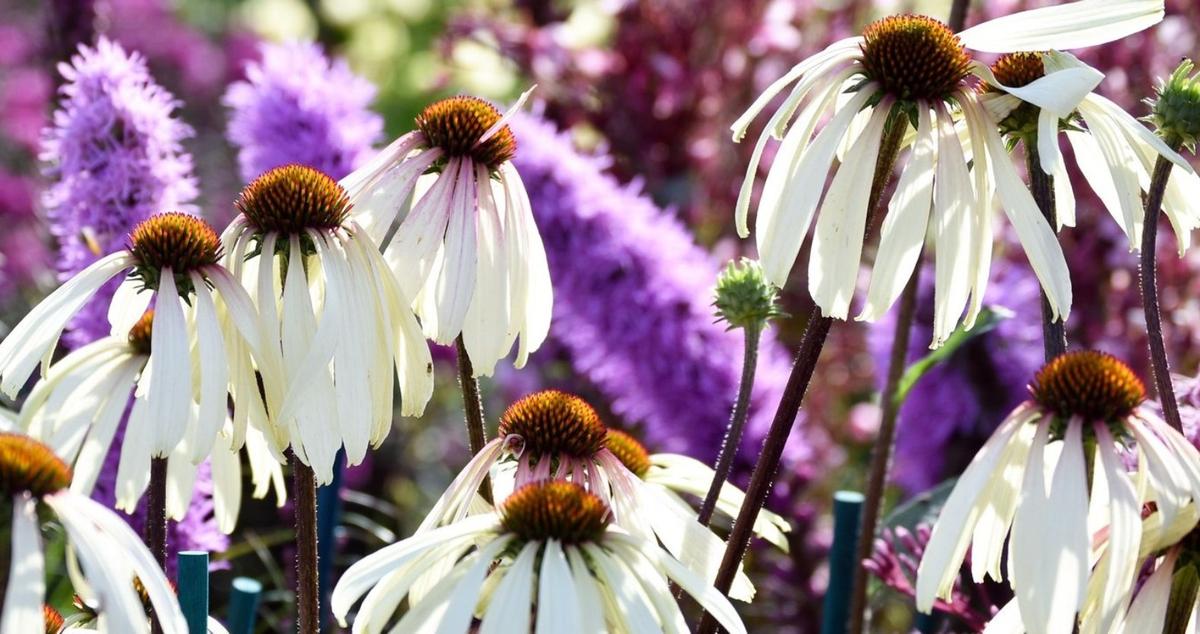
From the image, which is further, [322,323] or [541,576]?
[322,323]

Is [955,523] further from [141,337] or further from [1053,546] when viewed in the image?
[141,337]

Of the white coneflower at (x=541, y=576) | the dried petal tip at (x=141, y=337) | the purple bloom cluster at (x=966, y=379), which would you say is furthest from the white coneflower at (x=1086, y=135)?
the purple bloom cluster at (x=966, y=379)

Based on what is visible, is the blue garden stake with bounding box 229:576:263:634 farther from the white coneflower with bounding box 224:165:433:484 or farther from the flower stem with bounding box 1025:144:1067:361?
the flower stem with bounding box 1025:144:1067:361

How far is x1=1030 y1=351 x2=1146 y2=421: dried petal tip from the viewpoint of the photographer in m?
0.65

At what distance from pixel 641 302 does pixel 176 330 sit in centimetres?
84

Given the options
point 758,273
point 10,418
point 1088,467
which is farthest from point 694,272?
point 1088,467

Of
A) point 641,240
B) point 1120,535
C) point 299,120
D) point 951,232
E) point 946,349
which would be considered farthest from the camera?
point 641,240

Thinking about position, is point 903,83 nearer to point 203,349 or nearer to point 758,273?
point 758,273

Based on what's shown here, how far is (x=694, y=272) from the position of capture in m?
1.51

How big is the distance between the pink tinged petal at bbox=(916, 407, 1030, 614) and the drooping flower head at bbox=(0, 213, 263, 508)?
0.31 m

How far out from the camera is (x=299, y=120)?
4.14 ft

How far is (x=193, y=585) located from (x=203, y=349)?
0.13m

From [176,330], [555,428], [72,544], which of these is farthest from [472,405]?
[72,544]

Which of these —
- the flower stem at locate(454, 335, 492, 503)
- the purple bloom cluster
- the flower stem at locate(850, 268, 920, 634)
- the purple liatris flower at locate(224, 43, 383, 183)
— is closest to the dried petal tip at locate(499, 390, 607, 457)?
the flower stem at locate(454, 335, 492, 503)
